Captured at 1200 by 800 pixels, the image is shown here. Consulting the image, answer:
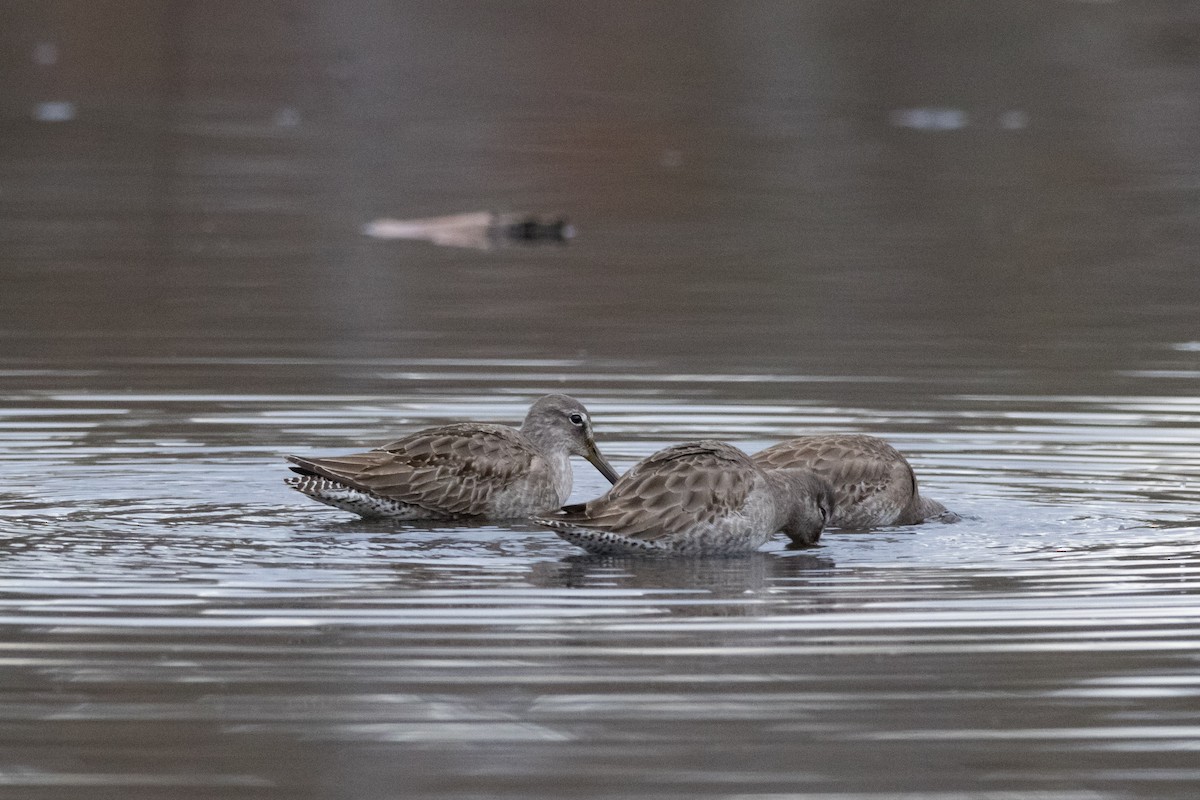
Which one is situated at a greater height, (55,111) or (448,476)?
(55,111)

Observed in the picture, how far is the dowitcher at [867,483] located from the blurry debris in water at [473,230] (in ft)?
39.9

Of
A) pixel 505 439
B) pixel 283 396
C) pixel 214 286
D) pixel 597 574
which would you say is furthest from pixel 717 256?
pixel 597 574

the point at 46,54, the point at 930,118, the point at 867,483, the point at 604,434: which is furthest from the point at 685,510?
the point at 46,54

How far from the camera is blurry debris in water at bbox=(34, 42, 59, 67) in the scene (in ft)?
146

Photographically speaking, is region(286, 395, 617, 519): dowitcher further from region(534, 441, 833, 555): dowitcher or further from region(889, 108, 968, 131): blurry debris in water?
region(889, 108, 968, 131): blurry debris in water

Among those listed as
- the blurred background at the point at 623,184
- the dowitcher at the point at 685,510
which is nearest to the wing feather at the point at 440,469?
the dowitcher at the point at 685,510

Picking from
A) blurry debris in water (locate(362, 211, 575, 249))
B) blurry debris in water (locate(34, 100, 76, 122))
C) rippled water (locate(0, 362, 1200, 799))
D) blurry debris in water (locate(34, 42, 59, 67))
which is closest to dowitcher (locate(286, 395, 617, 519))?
rippled water (locate(0, 362, 1200, 799))

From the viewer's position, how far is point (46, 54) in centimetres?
4578

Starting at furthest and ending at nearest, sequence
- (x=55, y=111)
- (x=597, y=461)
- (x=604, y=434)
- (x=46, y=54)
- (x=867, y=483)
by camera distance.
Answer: (x=46, y=54) < (x=55, y=111) < (x=604, y=434) < (x=597, y=461) < (x=867, y=483)

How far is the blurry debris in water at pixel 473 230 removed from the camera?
77.5 feet

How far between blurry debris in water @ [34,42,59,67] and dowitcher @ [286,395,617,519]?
3428 cm

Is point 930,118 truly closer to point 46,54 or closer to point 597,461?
point 46,54

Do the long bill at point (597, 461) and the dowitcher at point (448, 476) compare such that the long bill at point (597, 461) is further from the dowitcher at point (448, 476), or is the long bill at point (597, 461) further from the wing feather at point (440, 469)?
the wing feather at point (440, 469)

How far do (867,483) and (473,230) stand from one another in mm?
13024
